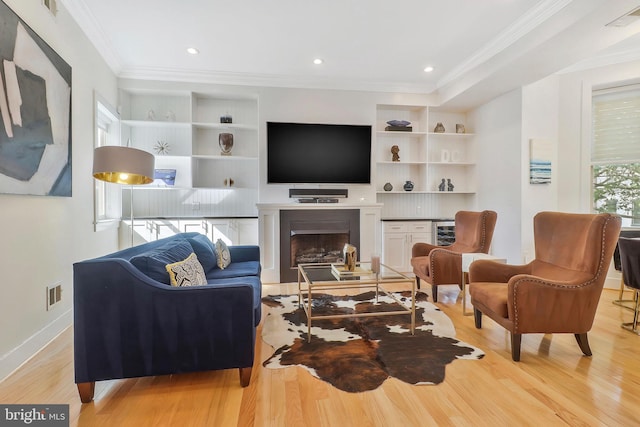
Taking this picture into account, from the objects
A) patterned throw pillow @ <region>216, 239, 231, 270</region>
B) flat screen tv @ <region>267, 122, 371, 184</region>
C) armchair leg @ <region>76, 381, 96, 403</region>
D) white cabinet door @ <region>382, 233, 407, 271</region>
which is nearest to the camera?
armchair leg @ <region>76, 381, 96, 403</region>

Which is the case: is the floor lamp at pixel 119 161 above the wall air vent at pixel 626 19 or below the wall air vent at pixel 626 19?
below

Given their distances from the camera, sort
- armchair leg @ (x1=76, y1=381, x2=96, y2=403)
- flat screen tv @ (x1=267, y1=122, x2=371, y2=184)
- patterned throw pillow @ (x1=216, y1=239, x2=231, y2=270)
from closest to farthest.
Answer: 1. armchair leg @ (x1=76, y1=381, x2=96, y2=403)
2. patterned throw pillow @ (x1=216, y1=239, x2=231, y2=270)
3. flat screen tv @ (x1=267, y1=122, x2=371, y2=184)

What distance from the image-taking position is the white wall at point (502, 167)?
4094mm

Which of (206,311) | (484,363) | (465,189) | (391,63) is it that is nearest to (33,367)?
(206,311)

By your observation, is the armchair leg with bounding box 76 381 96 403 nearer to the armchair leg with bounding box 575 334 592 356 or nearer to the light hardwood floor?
the light hardwood floor

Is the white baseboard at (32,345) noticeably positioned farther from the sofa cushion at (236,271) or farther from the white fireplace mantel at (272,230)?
the white fireplace mantel at (272,230)

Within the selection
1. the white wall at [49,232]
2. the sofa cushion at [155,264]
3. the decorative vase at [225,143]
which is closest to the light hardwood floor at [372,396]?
the white wall at [49,232]

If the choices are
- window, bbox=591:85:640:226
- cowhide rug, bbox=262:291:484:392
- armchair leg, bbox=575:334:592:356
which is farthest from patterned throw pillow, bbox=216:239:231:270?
window, bbox=591:85:640:226

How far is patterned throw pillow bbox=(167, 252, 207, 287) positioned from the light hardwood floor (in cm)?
58

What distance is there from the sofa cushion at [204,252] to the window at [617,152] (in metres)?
4.72

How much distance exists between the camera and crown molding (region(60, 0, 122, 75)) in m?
2.78

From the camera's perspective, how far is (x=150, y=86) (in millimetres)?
4273

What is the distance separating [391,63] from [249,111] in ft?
7.18

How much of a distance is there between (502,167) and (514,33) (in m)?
1.79
